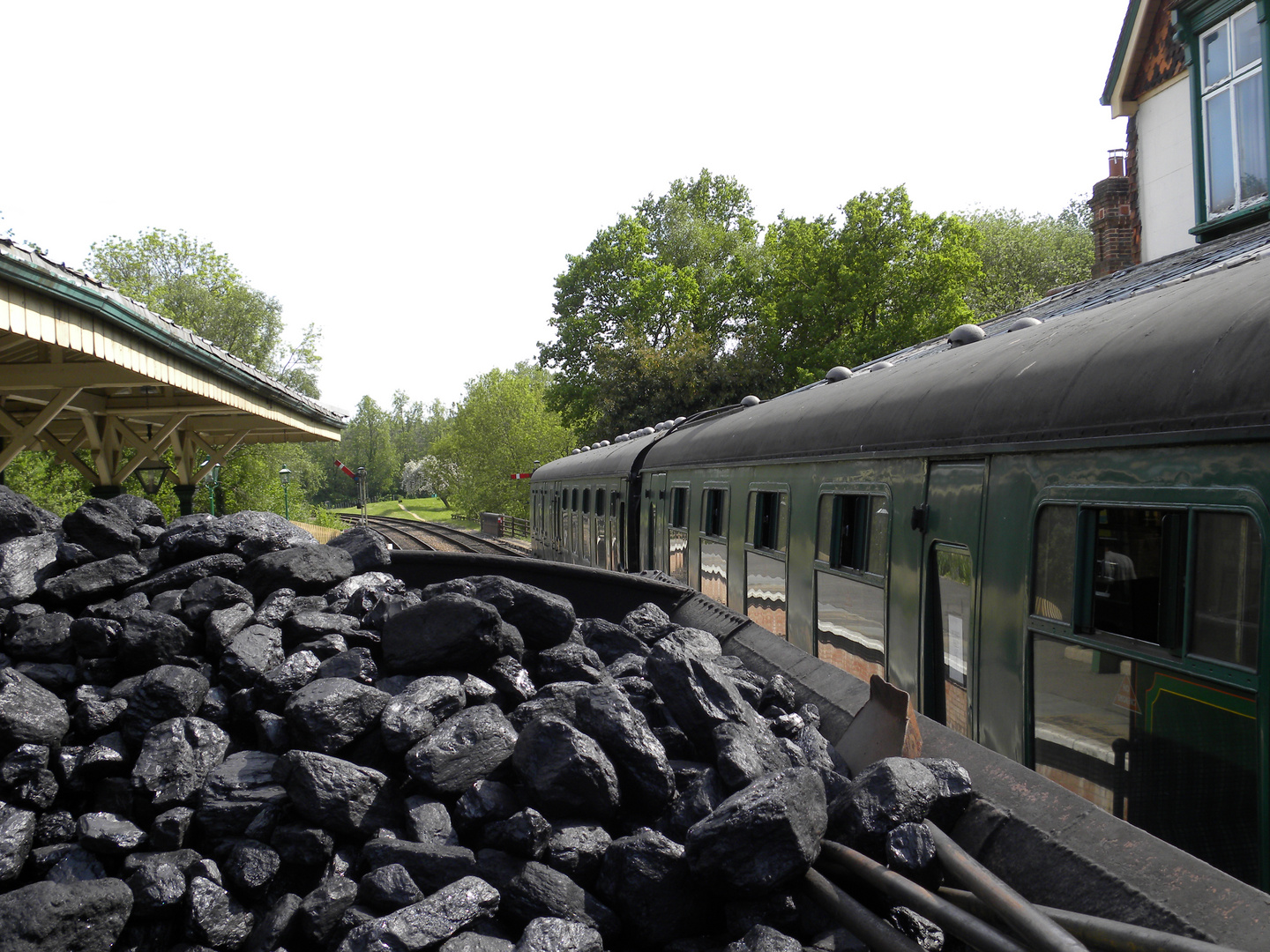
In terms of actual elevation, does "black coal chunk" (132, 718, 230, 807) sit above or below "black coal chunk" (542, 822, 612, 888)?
above

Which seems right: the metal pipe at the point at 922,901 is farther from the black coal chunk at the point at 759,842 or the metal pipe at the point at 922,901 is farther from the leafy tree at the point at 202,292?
the leafy tree at the point at 202,292

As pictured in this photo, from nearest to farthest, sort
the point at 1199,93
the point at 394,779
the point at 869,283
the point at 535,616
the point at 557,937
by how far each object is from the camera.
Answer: the point at 557,937 < the point at 394,779 < the point at 535,616 < the point at 1199,93 < the point at 869,283

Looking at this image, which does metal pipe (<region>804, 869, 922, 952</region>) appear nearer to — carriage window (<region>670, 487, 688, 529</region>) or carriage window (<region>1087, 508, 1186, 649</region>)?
carriage window (<region>1087, 508, 1186, 649</region>)

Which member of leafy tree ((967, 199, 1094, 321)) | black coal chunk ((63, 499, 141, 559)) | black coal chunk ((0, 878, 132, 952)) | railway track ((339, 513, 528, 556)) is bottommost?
railway track ((339, 513, 528, 556))

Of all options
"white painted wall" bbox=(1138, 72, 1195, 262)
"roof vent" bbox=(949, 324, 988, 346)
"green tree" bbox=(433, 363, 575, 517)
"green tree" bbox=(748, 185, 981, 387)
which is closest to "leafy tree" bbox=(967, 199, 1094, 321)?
"green tree" bbox=(748, 185, 981, 387)

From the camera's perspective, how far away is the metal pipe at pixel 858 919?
245 centimetres

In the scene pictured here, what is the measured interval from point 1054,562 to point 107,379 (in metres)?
8.42

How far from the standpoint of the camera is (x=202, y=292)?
1971 inches

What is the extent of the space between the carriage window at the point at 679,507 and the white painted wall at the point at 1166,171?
7.90 metres

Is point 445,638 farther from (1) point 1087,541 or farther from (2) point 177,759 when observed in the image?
(1) point 1087,541

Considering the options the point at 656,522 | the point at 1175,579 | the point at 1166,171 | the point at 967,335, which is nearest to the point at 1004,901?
the point at 1175,579

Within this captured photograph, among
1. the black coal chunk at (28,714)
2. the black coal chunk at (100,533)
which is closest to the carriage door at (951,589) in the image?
the black coal chunk at (28,714)

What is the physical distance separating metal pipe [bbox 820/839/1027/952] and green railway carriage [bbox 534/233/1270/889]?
1220 mm

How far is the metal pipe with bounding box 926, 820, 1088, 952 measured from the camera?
2.11m
